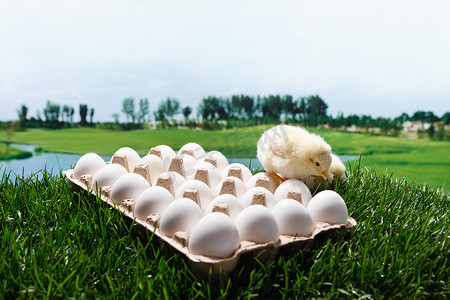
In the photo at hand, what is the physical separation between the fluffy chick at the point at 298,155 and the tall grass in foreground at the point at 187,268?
0.33 m

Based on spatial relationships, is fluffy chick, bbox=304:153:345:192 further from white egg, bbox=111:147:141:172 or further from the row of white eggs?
white egg, bbox=111:147:141:172

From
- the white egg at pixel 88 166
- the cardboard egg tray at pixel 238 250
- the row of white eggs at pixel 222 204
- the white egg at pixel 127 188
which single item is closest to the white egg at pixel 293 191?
the row of white eggs at pixel 222 204

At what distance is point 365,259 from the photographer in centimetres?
152

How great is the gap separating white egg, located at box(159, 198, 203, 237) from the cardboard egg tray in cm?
3

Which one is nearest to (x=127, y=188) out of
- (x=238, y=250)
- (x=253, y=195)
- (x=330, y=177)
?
(x=253, y=195)

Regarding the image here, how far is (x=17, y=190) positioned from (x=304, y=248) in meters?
1.71

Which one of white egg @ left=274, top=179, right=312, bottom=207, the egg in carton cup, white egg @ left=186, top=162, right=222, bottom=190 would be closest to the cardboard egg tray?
the egg in carton cup

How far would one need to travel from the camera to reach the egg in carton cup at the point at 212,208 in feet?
4.42

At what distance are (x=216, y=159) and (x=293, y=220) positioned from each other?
0.93m

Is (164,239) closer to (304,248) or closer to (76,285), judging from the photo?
(76,285)

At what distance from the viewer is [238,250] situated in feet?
4.46

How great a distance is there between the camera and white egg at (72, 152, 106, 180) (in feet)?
7.24

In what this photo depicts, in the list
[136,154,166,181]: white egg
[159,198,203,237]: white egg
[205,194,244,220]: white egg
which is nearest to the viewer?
[159,198,203,237]: white egg

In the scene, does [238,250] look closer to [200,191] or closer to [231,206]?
[231,206]
